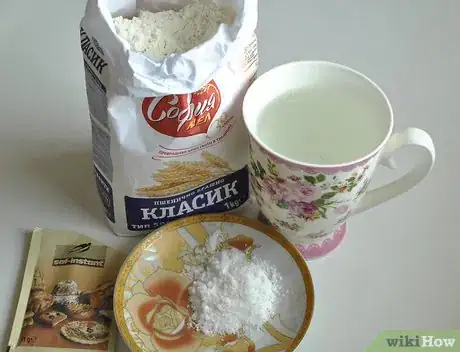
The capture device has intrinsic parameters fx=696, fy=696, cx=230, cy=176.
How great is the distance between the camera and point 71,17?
936 millimetres

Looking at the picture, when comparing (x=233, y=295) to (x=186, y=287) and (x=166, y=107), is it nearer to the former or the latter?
(x=186, y=287)

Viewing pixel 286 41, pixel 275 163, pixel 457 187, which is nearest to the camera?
pixel 275 163

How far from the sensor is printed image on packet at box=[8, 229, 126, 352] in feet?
2.15

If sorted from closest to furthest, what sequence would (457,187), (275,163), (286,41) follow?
1. (275,163)
2. (457,187)
3. (286,41)

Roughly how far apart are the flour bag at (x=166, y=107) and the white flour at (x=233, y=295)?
0.08 metres

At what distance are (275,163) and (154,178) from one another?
13 cm

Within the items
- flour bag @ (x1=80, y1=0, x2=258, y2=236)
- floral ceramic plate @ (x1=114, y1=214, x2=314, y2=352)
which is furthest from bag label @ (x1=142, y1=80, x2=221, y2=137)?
floral ceramic plate @ (x1=114, y1=214, x2=314, y2=352)

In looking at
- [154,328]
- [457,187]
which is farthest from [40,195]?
[457,187]

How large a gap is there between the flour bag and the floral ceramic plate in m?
0.03

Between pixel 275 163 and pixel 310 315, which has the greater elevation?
pixel 275 163

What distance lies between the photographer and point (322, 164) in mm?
652

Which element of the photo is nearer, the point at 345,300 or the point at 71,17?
the point at 345,300

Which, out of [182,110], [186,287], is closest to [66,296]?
[186,287]

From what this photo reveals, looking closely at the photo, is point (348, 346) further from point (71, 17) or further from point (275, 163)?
point (71, 17)
